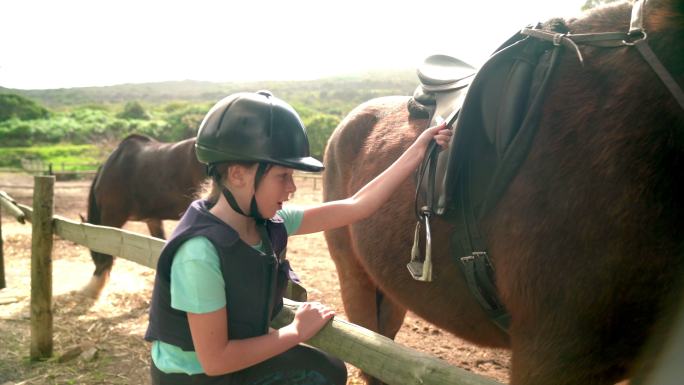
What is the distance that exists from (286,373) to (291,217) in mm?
622

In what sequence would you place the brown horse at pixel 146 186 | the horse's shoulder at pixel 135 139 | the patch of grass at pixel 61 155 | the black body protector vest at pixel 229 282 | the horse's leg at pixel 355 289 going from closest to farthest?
the black body protector vest at pixel 229 282 < the horse's leg at pixel 355 289 < the brown horse at pixel 146 186 < the horse's shoulder at pixel 135 139 < the patch of grass at pixel 61 155

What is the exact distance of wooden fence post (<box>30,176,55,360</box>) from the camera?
3904mm

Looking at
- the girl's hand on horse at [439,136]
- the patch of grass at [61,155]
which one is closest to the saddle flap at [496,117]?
the girl's hand on horse at [439,136]

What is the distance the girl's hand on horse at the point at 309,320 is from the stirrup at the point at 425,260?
1.22 ft

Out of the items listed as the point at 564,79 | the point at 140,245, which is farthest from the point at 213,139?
the point at 140,245

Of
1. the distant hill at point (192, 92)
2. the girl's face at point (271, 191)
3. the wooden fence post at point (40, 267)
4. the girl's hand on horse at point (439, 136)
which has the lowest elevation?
the wooden fence post at point (40, 267)

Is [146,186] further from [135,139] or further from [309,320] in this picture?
[309,320]

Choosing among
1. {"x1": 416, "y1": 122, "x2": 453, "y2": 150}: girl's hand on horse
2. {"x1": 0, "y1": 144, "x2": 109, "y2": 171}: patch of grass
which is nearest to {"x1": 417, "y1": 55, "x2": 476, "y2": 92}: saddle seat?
{"x1": 416, "y1": 122, "x2": 453, "y2": 150}: girl's hand on horse

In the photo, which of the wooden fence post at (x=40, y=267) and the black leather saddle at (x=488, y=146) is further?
the wooden fence post at (x=40, y=267)

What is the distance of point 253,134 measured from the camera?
5.09 feet

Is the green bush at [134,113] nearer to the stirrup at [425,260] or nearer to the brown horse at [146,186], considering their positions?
the brown horse at [146,186]

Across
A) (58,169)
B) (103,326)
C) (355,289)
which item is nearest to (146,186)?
(103,326)

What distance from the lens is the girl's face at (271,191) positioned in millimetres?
1576

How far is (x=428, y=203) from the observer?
1.90 meters
